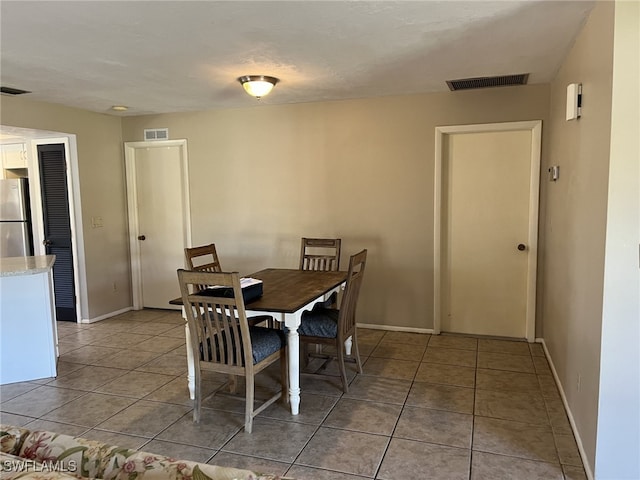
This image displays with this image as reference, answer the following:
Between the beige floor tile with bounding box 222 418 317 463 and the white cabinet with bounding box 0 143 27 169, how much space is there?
450cm

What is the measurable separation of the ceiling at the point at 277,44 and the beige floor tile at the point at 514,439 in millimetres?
2381

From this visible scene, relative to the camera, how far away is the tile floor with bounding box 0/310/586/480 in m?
2.42

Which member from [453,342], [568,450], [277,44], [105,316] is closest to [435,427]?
[568,450]

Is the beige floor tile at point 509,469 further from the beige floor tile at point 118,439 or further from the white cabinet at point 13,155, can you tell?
the white cabinet at point 13,155

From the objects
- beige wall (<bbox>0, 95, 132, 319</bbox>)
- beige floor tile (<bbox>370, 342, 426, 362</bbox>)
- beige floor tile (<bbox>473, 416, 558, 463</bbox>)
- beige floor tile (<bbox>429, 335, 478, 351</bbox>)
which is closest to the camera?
beige floor tile (<bbox>473, 416, 558, 463</bbox>)

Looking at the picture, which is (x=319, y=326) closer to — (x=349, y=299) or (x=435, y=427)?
(x=349, y=299)

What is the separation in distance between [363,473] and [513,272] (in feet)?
8.98

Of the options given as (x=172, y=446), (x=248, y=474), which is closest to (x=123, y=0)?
(x=248, y=474)

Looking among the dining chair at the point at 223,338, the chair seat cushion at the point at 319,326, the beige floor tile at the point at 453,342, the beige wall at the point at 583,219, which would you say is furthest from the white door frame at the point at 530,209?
the dining chair at the point at 223,338

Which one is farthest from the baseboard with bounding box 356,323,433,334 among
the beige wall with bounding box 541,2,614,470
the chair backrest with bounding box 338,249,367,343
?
the chair backrest with bounding box 338,249,367,343

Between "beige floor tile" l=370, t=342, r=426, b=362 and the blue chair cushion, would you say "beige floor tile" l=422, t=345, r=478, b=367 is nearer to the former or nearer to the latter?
"beige floor tile" l=370, t=342, r=426, b=362

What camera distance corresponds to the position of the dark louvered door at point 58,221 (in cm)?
508

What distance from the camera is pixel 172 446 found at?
102 inches

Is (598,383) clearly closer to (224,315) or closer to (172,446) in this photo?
(224,315)
